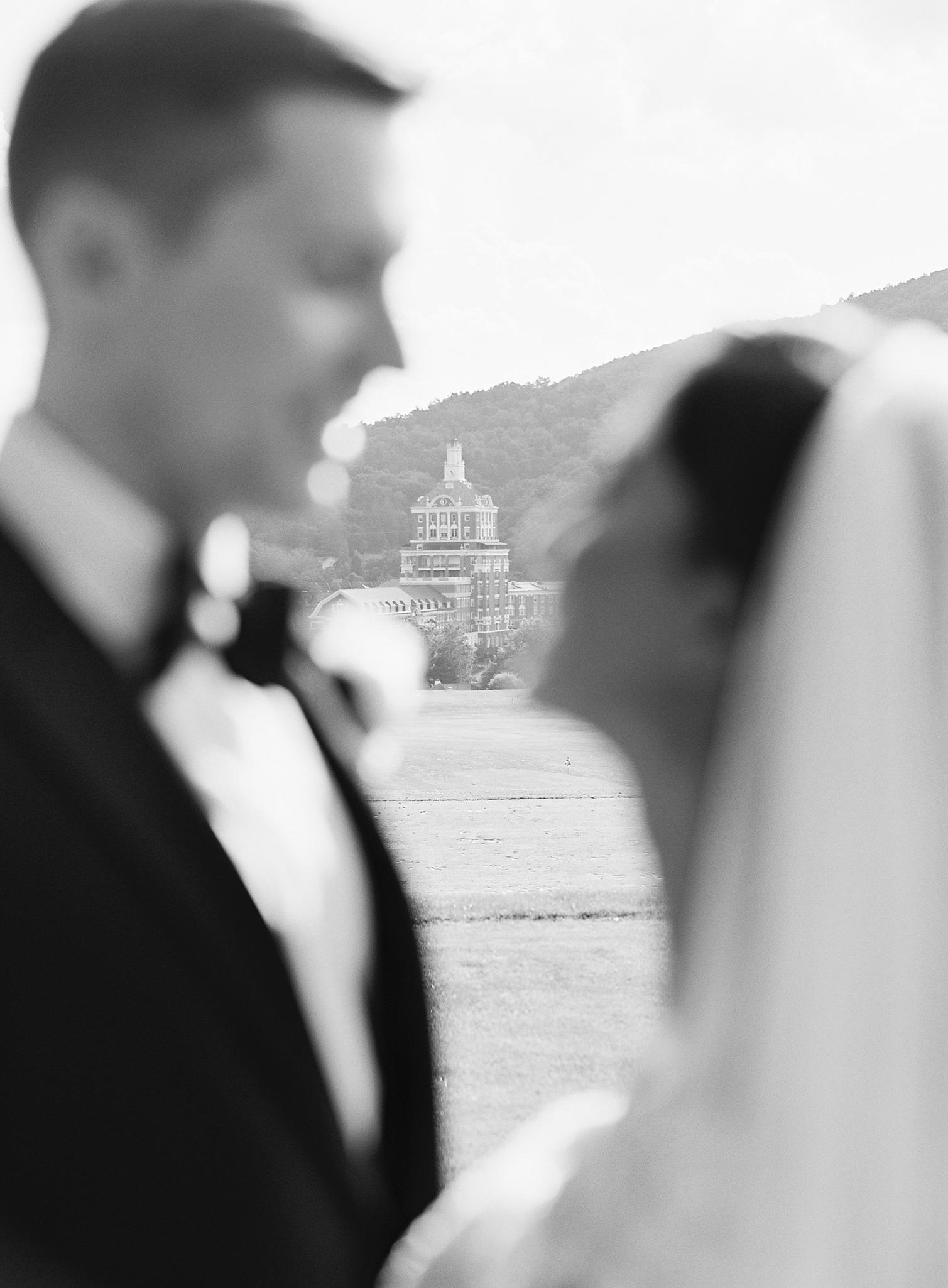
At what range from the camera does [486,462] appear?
10.8m

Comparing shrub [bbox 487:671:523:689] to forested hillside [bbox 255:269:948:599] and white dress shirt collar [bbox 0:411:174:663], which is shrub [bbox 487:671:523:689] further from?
white dress shirt collar [bbox 0:411:174:663]

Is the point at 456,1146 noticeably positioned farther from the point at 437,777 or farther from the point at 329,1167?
the point at 437,777

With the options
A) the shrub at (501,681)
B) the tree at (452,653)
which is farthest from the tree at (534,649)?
the tree at (452,653)

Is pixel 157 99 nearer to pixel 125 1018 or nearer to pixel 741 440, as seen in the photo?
pixel 741 440

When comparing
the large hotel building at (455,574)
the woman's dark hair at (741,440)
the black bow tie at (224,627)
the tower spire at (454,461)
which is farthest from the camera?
the tower spire at (454,461)

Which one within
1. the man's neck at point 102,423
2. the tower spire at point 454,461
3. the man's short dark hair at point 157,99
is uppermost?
the man's short dark hair at point 157,99

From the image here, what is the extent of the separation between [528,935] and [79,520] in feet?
35.9

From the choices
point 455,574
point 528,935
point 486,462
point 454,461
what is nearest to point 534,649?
point 486,462

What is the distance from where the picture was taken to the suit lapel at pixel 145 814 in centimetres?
151

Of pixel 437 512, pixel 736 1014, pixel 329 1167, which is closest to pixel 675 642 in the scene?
pixel 736 1014

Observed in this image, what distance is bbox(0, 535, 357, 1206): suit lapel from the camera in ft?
4.94

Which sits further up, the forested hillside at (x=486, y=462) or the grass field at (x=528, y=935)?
the forested hillside at (x=486, y=462)

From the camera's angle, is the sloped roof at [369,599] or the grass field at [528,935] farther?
the grass field at [528,935]

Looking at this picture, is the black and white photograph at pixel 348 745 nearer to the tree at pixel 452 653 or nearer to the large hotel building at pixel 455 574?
the large hotel building at pixel 455 574
